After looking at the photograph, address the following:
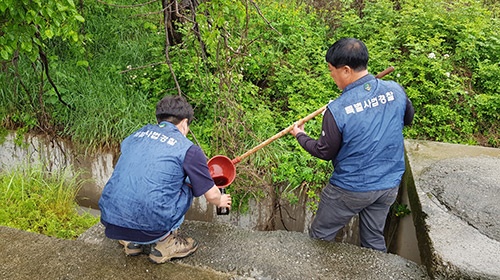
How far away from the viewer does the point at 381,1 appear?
707cm

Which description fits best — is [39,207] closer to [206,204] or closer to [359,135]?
[206,204]

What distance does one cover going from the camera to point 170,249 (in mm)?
2715

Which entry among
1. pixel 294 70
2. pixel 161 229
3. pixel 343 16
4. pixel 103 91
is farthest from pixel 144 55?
pixel 161 229

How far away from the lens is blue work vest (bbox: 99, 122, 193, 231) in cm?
246

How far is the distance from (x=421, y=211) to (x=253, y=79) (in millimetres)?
3452

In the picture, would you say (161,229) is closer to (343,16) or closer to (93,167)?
(93,167)

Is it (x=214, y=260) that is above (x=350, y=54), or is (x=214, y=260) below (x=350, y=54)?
below

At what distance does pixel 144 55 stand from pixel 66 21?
2678 millimetres

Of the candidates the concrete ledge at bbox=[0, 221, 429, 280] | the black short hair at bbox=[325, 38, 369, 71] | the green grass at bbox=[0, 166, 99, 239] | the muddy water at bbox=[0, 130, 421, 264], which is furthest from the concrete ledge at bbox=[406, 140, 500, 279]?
the green grass at bbox=[0, 166, 99, 239]

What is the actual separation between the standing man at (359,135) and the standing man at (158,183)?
0.93 metres

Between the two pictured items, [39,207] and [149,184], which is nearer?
[149,184]

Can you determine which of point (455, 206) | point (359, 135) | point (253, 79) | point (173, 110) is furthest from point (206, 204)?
point (455, 206)

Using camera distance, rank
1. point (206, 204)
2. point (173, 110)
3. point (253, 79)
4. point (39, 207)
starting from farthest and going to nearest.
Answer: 1. point (253, 79)
2. point (206, 204)
3. point (39, 207)
4. point (173, 110)

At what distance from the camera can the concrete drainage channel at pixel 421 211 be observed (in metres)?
2.65
